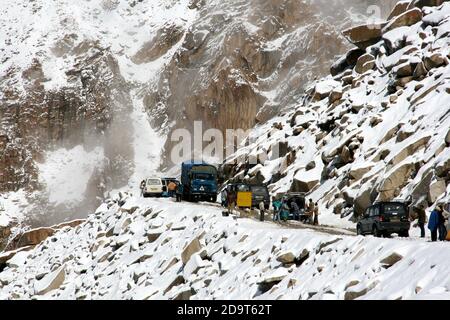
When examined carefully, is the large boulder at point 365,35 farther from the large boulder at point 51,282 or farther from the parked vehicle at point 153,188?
the large boulder at point 51,282

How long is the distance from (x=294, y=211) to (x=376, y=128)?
926 centimetres

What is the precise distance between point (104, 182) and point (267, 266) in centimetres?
7757

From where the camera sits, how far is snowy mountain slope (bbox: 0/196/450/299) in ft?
47.3

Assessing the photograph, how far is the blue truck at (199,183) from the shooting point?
4350cm

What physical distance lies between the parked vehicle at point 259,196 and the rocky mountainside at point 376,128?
3.61 metres

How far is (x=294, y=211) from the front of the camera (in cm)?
3438

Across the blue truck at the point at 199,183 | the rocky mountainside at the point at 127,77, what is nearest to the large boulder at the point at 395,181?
the blue truck at the point at 199,183

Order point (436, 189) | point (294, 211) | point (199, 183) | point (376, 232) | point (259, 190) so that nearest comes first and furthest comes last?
1. point (376, 232)
2. point (436, 189)
3. point (294, 211)
4. point (259, 190)
5. point (199, 183)

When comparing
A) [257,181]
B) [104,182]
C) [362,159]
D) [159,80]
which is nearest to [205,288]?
[362,159]

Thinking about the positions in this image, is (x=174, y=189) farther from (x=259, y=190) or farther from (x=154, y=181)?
(x=259, y=190)

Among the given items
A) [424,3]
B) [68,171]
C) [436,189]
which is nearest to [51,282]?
[436,189]

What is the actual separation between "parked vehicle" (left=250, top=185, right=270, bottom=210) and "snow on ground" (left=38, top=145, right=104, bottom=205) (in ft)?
190

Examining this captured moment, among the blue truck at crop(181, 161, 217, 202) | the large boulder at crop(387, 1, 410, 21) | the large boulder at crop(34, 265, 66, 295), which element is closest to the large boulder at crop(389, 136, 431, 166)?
the blue truck at crop(181, 161, 217, 202)

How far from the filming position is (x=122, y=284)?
2719cm
